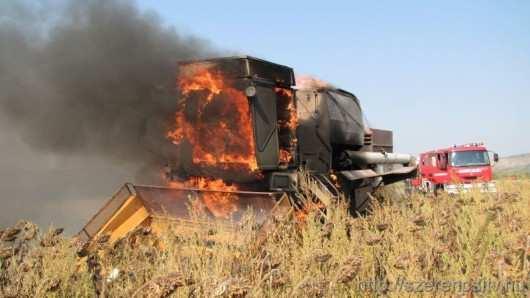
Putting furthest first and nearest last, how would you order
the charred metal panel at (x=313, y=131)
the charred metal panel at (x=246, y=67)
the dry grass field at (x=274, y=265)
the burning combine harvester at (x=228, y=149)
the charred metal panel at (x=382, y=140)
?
the charred metal panel at (x=382, y=140), the charred metal panel at (x=313, y=131), the charred metal panel at (x=246, y=67), the burning combine harvester at (x=228, y=149), the dry grass field at (x=274, y=265)

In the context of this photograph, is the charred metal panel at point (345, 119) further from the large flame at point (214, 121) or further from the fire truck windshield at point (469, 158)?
the fire truck windshield at point (469, 158)

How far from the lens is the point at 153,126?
311 inches

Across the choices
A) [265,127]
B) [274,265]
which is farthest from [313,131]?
[274,265]

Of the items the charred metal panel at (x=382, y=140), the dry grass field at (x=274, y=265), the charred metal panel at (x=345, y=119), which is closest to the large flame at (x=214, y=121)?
the dry grass field at (x=274, y=265)

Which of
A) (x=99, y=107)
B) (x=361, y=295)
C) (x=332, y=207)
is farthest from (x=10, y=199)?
(x=361, y=295)

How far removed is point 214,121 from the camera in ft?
24.0

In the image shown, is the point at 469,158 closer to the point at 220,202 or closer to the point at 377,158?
the point at 377,158

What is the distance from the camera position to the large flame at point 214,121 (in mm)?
7164

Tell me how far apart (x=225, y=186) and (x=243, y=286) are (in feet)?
17.1

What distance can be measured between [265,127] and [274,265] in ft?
14.1

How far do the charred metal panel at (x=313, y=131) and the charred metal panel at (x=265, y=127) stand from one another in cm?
103

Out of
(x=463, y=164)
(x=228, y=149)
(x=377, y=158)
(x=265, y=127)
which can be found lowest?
(x=228, y=149)

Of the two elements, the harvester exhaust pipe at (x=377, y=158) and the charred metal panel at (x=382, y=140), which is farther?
the charred metal panel at (x=382, y=140)

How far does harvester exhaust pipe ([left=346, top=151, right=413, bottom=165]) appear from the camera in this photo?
1046 cm
